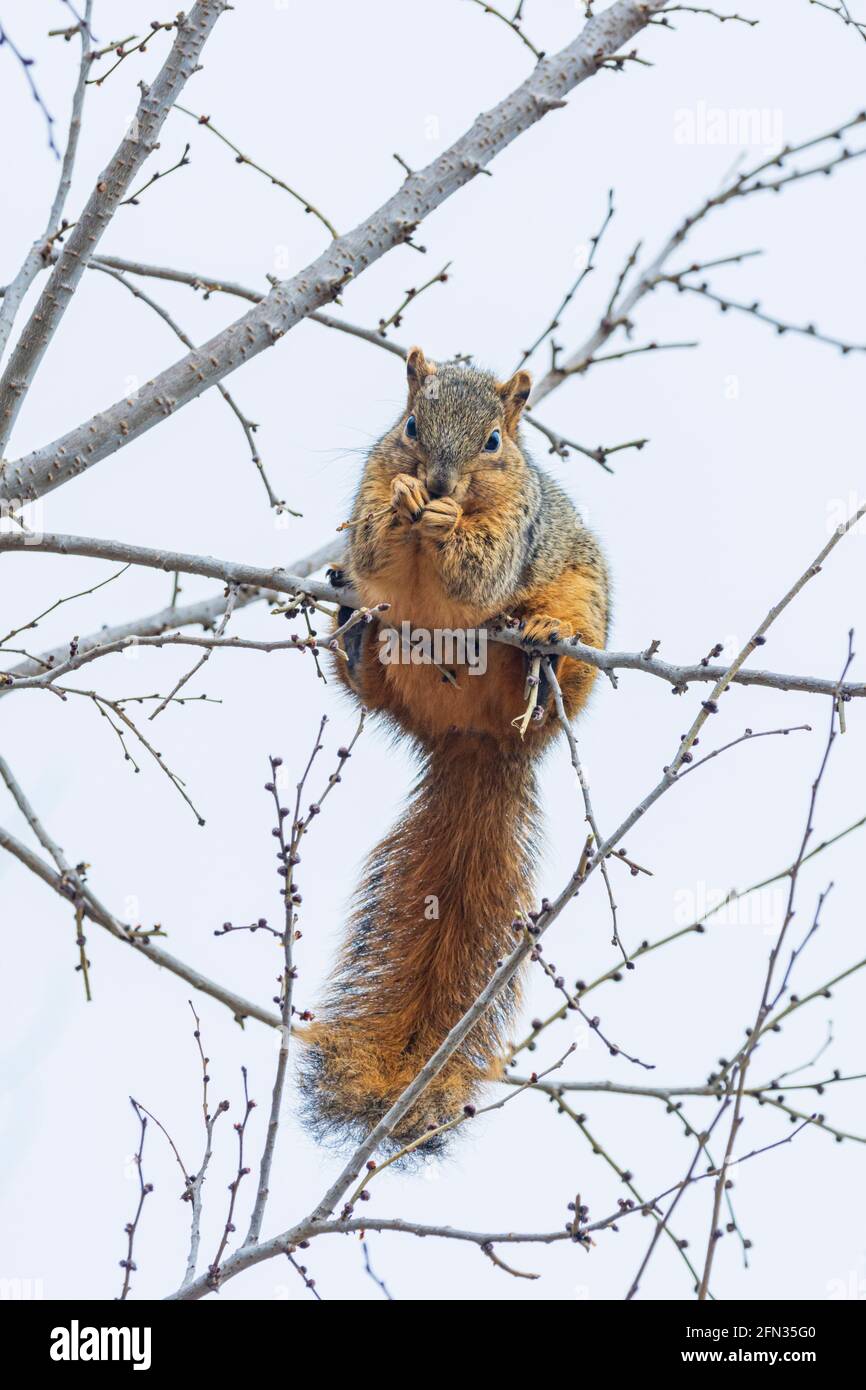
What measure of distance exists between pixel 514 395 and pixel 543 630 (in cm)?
103

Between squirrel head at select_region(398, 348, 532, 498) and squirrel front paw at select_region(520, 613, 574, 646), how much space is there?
1.37 ft

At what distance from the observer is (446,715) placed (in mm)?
4270

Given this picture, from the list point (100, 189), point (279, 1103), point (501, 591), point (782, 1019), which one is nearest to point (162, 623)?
point (501, 591)

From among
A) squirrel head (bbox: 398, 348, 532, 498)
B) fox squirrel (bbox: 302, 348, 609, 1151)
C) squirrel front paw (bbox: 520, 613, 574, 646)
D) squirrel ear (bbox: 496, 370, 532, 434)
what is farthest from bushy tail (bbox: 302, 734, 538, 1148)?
squirrel ear (bbox: 496, 370, 532, 434)

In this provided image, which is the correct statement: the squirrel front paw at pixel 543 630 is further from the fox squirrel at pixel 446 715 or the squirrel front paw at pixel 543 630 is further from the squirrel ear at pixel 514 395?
the squirrel ear at pixel 514 395

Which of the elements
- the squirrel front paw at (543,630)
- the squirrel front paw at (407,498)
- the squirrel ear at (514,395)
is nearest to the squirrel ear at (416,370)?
the squirrel ear at (514,395)

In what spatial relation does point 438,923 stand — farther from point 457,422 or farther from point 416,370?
point 416,370

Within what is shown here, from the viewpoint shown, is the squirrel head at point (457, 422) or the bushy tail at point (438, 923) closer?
the bushy tail at point (438, 923)

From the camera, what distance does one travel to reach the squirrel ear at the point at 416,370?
14.5 ft

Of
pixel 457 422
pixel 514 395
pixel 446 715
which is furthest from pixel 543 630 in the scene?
pixel 514 395

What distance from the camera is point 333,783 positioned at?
2967mm

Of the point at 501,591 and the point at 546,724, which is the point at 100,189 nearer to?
the point at 501,591

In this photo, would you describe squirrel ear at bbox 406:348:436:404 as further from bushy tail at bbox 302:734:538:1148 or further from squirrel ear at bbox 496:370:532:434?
bushy tail at bbox 302:734:538:1148
